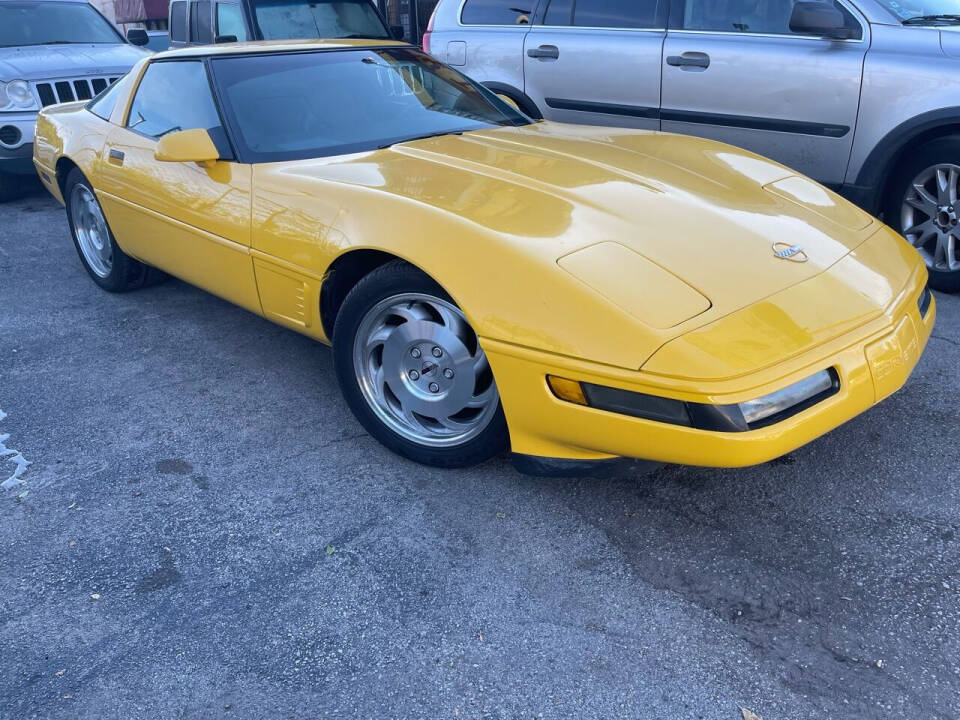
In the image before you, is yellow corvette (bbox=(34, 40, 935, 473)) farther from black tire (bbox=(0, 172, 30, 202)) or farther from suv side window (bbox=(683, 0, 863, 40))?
black tire (bbox=(0, 172, 30, 202))

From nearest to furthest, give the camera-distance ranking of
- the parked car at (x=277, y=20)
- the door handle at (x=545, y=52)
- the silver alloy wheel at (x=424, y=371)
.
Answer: the silver alloy wheel at (x=424, y=371), the door handle at (x=545, y=52), the parked car at (x=277, y=20)

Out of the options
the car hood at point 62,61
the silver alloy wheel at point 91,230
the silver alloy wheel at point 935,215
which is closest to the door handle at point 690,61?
the silver alloy wheel at point 935,215

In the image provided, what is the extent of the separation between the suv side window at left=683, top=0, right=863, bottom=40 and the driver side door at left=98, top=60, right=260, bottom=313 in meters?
2.87

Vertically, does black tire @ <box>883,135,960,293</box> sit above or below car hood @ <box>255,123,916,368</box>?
below

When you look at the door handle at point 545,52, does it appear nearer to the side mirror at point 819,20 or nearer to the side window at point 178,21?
the side mirror at point 819,20

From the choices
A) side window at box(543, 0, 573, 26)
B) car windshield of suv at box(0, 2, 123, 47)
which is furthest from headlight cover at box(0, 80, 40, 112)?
side window at box(543, 0, 573, 26)

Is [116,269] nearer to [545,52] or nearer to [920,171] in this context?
[545,52]

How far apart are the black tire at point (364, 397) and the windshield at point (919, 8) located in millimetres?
3201

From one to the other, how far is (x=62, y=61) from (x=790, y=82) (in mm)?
5690

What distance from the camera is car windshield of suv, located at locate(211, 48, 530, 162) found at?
11.0 feet

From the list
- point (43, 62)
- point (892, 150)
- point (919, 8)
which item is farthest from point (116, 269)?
point (919, 8)

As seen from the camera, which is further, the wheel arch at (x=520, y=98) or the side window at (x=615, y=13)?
the wheel arch at (x=520, y=98)

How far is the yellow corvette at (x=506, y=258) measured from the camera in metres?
2.24

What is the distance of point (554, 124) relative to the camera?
394 centimetres
